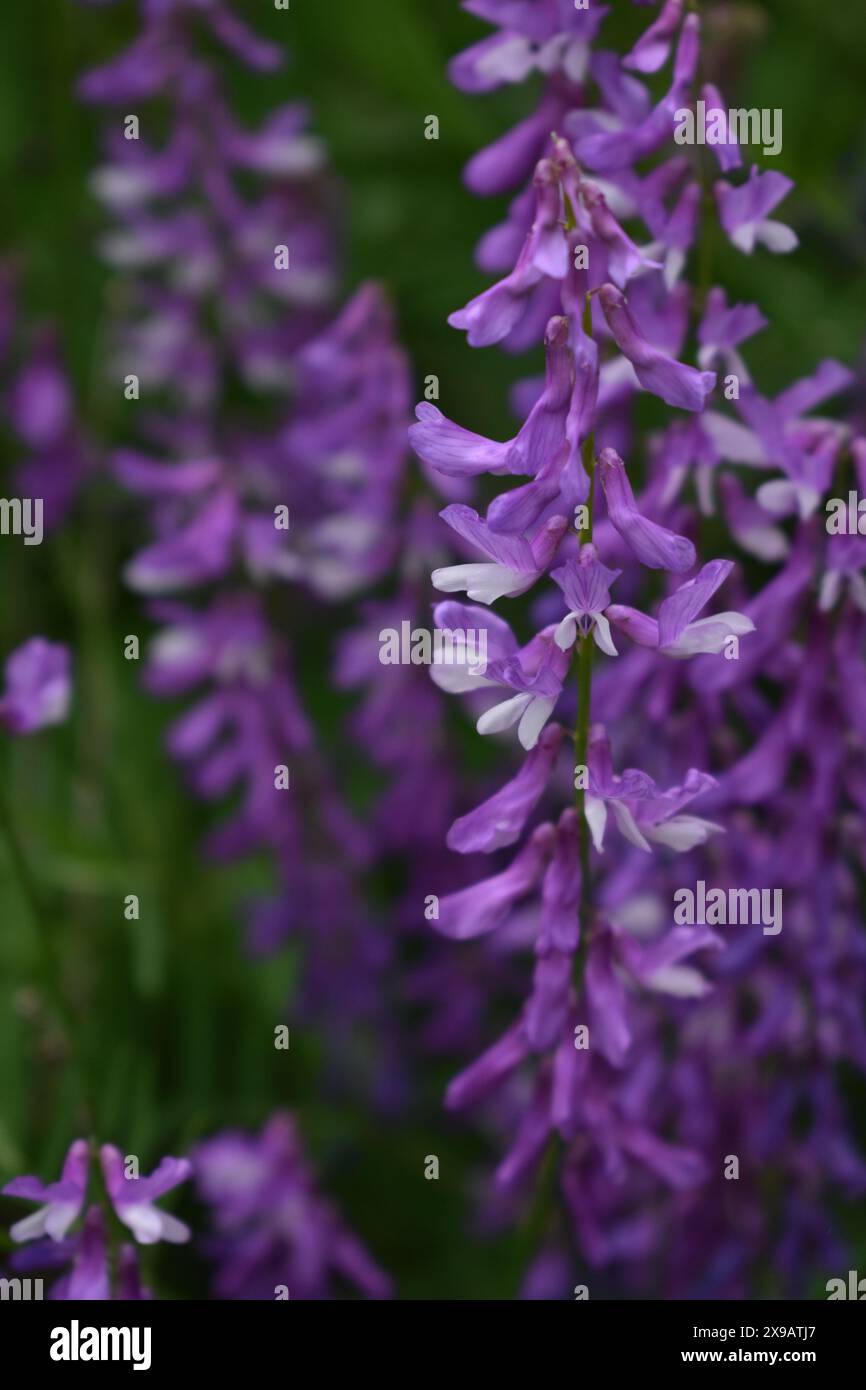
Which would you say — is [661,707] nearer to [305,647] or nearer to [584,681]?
[584,681]

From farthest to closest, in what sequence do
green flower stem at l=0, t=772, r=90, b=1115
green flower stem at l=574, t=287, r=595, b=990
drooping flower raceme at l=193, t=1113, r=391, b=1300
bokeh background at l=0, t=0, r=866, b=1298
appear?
1. bokeh background at l=0, t=0, r=866, b=1298
2. drooping flower raceme at l=193, t=1113, r=391, b=1300
3. green flower stem at l=0, t=772, r=90, b=1115
4. green flower stem at l=574, t=287, r=595, b=990

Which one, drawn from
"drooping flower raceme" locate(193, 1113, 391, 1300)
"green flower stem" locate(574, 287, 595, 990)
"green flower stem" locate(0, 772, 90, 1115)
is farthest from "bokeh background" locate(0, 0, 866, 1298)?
"green flower stem" locate(574, 287, 595, 990)

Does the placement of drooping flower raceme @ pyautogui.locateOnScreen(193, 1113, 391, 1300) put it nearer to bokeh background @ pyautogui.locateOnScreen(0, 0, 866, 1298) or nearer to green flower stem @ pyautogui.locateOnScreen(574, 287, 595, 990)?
bokeh background @ pyautogui.locateOnScreen(0, 0, 866, 1298)

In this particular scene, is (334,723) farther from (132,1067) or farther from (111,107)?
(111,107)

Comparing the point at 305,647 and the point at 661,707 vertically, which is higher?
the point at 305,647

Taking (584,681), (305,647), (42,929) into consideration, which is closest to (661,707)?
(584,681)

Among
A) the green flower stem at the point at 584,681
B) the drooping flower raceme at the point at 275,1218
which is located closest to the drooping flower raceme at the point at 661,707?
the green flower stem at the point at 584,681

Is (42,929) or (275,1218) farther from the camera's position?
(275,1218)

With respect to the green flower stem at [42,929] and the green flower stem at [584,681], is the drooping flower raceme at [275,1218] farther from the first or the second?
the green flower stem at [584,681]
